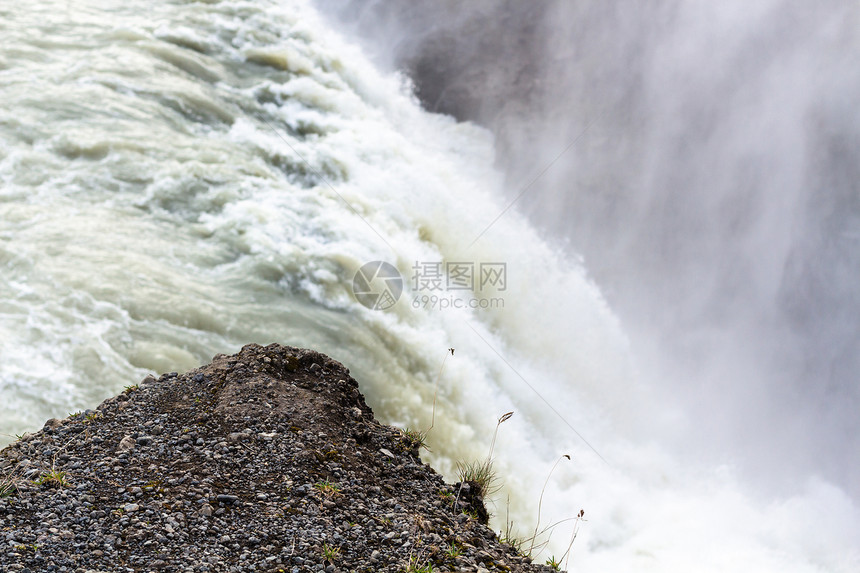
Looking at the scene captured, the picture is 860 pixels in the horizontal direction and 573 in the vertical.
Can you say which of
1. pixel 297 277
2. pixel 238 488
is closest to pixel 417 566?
pixel 238 488

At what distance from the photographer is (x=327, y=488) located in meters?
3.59

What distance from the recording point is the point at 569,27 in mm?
16250

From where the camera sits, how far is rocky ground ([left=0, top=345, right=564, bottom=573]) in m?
A: 3.10

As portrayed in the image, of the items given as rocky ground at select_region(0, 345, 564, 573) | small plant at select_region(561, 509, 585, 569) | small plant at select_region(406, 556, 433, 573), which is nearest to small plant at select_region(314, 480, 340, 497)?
rocky ground at select_region(0, 345, 564, 573)

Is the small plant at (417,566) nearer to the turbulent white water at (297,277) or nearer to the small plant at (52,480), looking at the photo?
the small plant at (52,480)

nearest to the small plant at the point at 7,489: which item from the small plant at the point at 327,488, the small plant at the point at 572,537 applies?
the small plant at the point at 327,488

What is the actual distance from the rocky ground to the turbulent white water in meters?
2.53

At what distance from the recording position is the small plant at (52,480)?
132 inches

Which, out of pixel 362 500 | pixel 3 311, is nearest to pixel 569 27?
pixel 3 311

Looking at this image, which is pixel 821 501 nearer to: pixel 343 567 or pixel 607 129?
pixel 607 129

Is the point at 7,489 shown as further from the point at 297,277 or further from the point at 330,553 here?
the point at 297,277

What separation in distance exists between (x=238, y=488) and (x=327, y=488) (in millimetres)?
454

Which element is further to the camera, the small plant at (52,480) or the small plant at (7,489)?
the small plant at (52,480)

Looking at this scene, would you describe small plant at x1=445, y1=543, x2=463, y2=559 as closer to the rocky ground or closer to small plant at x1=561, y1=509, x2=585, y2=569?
the rocky ground
